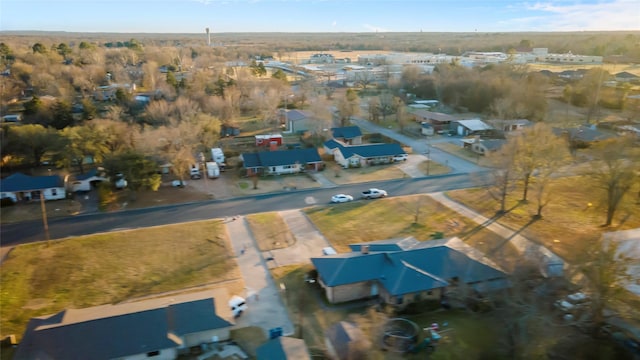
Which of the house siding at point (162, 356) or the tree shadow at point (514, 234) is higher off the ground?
the tree shadow at point (514, 234)

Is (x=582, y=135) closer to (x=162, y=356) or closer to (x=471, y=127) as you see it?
(x=471, y=127)

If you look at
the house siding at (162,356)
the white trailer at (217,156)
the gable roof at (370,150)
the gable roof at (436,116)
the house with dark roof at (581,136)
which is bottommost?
the house siding at (162,356)

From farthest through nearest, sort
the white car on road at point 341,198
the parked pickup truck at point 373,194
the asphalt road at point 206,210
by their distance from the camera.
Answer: the parked pickup truck at point 373,194
the white car on road at point 341,198
the asphalt road at point 206,210

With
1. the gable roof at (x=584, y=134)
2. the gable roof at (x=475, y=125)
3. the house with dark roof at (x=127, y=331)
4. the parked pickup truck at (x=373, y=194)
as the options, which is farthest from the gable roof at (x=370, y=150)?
the house with dark roof at (x=127, y=331)

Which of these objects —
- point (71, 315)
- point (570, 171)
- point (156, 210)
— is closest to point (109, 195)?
point (156, 210)

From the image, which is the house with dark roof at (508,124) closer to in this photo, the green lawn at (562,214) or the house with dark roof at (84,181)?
the green lawn at (562,214)

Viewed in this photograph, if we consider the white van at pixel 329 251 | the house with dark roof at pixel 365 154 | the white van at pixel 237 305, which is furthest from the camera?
the house with dark roof at pixel 365 154

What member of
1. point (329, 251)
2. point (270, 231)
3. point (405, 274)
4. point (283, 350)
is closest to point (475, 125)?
point (270, 231)
